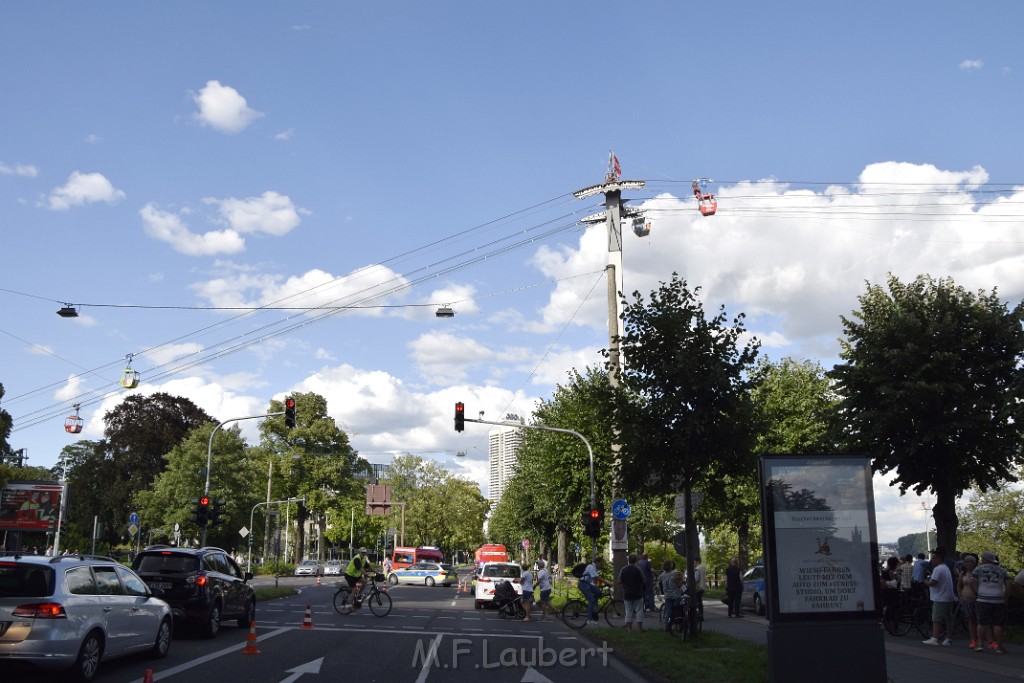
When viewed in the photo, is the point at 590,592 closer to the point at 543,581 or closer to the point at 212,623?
the point at 543,581

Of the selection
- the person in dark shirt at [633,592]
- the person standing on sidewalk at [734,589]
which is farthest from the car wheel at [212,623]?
the person standing on sidewalk at [734,589]

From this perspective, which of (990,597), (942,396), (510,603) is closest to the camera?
(990,597)

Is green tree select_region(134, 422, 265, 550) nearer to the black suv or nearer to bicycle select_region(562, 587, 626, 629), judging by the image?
bicycle select_region(562, 587, 626, 629)

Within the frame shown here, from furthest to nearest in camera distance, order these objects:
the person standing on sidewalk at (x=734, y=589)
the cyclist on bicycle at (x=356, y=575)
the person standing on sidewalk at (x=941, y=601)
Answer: the person standing on sidewalk at (x=734, y=589), the cyclist on bicycle at (x=356, y=575), the person standing on sidewalk at (x=941, y=601)

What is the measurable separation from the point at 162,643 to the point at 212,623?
156 inches

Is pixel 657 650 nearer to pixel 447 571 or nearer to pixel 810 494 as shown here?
pixel 810 494

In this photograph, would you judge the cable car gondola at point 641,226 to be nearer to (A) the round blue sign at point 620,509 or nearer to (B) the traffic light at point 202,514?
(A) the round blue sign at point 620,509

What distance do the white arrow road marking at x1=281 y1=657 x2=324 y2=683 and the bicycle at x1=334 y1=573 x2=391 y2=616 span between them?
1074 centimetres

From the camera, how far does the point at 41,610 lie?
10.5m

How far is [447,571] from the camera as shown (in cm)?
6072

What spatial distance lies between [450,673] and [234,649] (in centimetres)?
483

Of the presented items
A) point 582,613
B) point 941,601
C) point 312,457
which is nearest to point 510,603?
point 582,613

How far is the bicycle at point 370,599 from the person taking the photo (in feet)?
80.5

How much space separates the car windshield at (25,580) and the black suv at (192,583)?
20.0 feet
